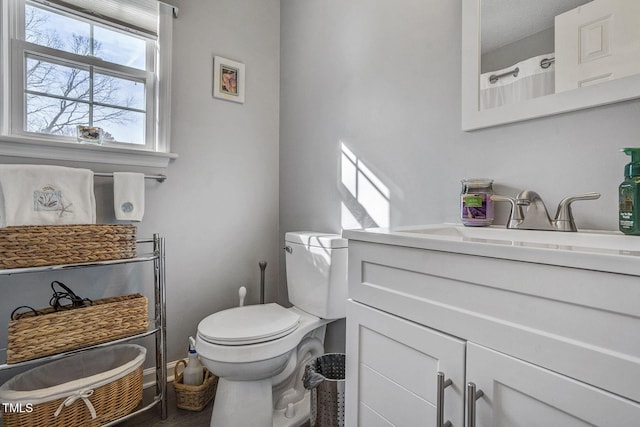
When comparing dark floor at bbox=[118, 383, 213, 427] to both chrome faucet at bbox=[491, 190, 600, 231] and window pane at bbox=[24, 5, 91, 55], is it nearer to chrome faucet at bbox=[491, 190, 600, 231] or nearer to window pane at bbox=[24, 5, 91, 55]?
chrome faucet at bbox=[491, 190, 600, 231]

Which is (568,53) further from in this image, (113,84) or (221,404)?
(113,84)

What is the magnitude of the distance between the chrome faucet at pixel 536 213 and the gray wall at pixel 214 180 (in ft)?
5.02

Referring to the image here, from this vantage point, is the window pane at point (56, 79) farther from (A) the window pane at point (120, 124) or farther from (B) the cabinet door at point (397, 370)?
(B) the cabinet door at point (397, 370)

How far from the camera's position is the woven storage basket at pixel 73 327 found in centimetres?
117

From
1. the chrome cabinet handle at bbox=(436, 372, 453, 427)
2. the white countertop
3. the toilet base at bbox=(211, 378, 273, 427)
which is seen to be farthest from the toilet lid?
the chrome cabinet handle at bbox=(436, 372, 453, 427)

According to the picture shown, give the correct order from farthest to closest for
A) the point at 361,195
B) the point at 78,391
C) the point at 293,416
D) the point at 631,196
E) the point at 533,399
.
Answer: the point at 361,195, the point at 293,416, the point at 78,391, the point at 631,196, the point at 533,399

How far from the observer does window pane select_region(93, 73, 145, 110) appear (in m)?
1.70

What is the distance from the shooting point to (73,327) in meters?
1.28

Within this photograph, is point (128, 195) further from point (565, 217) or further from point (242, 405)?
point (565, 217)

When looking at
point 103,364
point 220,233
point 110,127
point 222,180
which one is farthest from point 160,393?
point 110,127

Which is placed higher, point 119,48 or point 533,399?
point 119,48

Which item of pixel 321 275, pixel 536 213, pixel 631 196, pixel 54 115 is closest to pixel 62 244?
pixel 54 115

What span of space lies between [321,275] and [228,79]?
1.38m

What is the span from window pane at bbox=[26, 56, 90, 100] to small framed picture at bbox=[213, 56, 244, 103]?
2.18 ft
